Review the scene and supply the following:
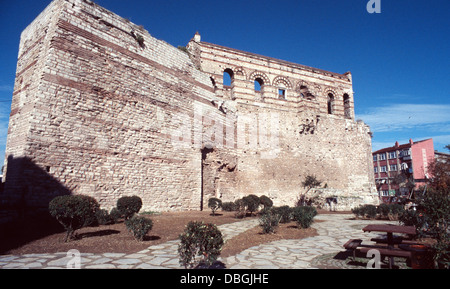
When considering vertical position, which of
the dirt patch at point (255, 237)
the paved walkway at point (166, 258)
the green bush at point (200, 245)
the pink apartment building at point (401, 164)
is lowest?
the dirt patch at point (255, 237)

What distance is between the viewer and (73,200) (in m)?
6.21

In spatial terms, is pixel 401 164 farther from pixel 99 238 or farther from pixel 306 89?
pixel 99 238

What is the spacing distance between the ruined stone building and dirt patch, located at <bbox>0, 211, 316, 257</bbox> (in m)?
1.27

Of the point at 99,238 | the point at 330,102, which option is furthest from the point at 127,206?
the point at 330,102

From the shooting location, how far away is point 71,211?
6.08 m

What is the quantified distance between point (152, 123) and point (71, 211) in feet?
21.4

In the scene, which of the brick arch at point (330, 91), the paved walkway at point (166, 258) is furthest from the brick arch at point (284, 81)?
the paved walkway at point (166, 258)

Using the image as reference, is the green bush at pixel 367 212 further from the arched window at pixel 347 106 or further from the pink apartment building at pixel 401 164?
the pink apartment building at pixel 401 164

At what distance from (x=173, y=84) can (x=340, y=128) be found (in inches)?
632

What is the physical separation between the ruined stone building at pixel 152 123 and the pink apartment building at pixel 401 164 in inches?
973

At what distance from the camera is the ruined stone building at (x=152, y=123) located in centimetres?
884

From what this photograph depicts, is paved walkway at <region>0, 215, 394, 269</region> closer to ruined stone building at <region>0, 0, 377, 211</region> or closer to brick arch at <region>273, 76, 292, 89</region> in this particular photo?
ruined stone building at <region>0, 0, 377, 211</region>
